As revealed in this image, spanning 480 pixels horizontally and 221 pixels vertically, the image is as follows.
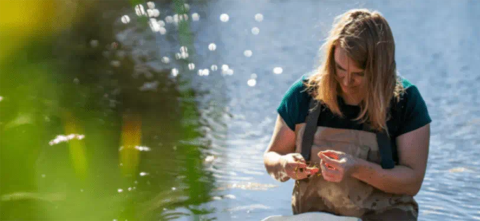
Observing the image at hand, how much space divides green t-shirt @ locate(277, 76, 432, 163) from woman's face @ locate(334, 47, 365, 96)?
0.11 meters

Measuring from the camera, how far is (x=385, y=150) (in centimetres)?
282

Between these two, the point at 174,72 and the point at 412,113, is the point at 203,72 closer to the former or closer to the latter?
the point at 174,72

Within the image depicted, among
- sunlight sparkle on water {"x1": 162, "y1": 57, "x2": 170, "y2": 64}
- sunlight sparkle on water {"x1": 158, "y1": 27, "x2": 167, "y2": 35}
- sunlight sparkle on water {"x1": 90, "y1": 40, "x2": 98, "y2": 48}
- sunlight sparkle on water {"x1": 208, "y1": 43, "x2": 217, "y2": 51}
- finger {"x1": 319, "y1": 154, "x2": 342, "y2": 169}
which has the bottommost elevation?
finger {"x1": 319, "y1": 154, "x2": 342, "y2": 169}

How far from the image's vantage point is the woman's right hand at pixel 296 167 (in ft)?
8.97

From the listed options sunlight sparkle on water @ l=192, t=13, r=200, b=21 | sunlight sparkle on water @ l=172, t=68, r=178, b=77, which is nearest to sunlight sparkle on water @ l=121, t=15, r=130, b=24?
sunlight sparkle on water @ l=192, t=13, r=200, b=21

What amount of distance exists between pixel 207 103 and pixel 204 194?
3149 mm

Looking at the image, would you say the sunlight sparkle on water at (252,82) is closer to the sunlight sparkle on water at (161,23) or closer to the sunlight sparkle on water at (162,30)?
the sunlight sparkle on water at (162,30)

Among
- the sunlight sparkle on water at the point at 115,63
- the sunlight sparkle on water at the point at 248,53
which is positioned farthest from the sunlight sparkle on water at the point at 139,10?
the sunlight sparkle on water at the point at 115,63

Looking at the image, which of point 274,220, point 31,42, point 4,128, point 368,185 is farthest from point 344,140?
point 31,42

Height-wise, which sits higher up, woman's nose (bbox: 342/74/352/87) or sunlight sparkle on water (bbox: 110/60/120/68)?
sunlight sparkle on water (bbox: 110/60/120/68)

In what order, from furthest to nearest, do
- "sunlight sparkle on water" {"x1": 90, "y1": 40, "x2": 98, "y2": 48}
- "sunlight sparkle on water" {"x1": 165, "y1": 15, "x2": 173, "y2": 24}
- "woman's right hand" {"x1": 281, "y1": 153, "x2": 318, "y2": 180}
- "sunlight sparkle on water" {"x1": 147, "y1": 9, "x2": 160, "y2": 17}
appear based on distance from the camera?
"sunlight sparkle on water" {"x1": 147, "y1": 9, "x2": 160, "y2": 17}
"sunlight sparkle on water" {"x1": 165, "y1": 15, "x2": 173, "y2": 24}
"sunlight sparkle on water" {"x1": 90, "y1": 40, "x2": 98, "y2": 48}
"woman's right hand" {"x1": 281, "y1": 153, "x2": 318, "y2": 180}

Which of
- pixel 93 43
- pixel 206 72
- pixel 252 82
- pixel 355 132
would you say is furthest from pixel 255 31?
pixel 355 132

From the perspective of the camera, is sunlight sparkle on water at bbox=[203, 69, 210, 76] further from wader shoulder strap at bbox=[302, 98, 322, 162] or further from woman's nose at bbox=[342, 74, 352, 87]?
woman's nose at bbox=[342, 74, 352, 87]

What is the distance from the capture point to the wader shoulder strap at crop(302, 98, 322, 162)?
2.91 m
